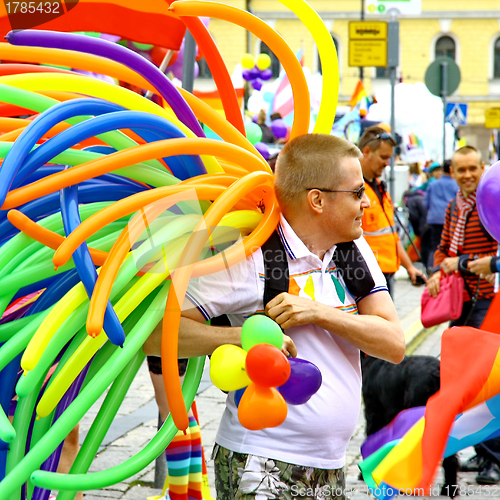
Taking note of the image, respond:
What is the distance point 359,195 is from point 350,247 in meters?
0.18

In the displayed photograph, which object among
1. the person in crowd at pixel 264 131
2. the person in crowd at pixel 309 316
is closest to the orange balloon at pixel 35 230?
the person in crowd at pixel 309 316

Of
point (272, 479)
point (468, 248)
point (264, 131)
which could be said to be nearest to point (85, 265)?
point (272, 479)

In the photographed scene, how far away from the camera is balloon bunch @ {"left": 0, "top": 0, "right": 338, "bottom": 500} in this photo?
1.75 m

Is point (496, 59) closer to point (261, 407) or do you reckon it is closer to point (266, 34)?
point (266, 34)

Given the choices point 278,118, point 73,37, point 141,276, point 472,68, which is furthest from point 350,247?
point 472,68

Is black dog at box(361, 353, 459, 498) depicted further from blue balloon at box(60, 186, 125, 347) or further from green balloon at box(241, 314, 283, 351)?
blue balloon at box(60, 186, 125, 347)

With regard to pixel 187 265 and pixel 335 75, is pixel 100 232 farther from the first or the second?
pixel 335 75

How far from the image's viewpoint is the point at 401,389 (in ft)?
12.1

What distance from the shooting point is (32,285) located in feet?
6.59

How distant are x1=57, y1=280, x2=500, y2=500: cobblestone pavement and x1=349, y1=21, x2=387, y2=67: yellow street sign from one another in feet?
14.3

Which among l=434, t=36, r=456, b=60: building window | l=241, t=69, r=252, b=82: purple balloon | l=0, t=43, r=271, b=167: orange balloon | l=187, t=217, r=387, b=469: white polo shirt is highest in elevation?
l=434, t=36, r=456, b=60: building window

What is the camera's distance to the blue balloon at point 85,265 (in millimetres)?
1731

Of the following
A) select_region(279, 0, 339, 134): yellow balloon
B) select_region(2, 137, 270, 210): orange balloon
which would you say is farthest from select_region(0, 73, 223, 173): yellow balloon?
select_region(279, 0, 339, 134): yellow balloon

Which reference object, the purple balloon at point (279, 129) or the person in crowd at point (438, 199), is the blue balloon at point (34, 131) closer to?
the purple balloon at point (279, 129)
